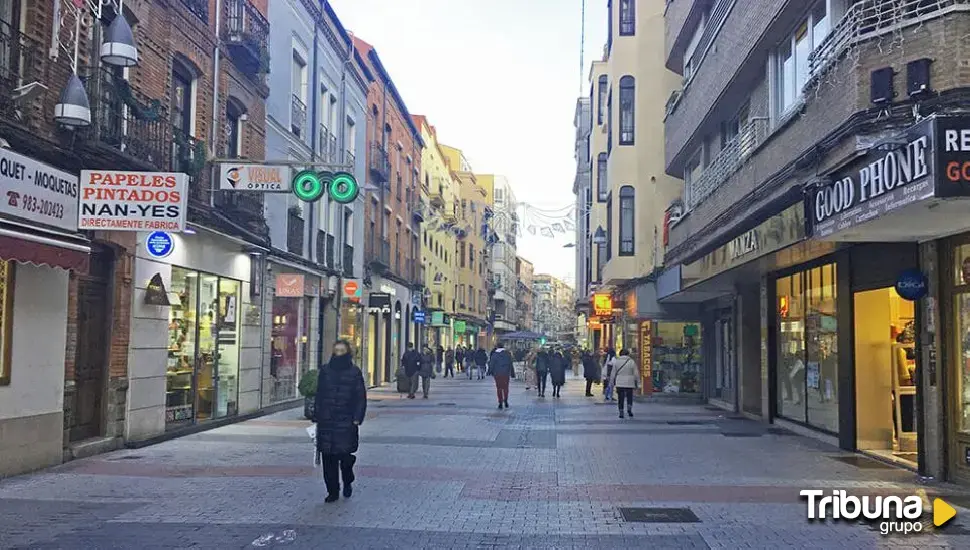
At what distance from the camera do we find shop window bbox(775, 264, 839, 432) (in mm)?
14508

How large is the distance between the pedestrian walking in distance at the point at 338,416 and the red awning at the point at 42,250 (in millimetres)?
3219

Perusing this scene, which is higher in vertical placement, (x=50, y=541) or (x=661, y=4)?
(x=661, y=4)

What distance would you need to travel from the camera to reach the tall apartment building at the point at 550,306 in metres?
142

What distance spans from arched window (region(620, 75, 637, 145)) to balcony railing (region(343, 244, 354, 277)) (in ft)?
30.7

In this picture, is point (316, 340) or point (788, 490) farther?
point (316, 340)

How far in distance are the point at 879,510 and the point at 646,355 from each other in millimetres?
18840

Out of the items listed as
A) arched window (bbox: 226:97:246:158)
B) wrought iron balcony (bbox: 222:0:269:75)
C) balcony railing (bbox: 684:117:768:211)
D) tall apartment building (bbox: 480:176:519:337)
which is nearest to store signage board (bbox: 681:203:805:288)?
balcony railing (bbox: 684:117:768:211)

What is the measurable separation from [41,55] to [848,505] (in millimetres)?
10343

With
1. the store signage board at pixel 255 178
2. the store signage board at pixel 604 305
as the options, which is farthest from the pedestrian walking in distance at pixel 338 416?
the store signage board at pixel 604 305

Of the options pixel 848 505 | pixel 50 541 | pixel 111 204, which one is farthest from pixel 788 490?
pixel 111 204

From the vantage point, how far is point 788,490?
991 cm

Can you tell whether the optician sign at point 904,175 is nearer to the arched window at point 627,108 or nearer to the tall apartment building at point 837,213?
the tall apartment building at point 837,213

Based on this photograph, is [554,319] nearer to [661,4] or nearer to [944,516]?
[661,4]

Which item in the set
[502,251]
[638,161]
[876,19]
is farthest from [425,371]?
[502,251]
